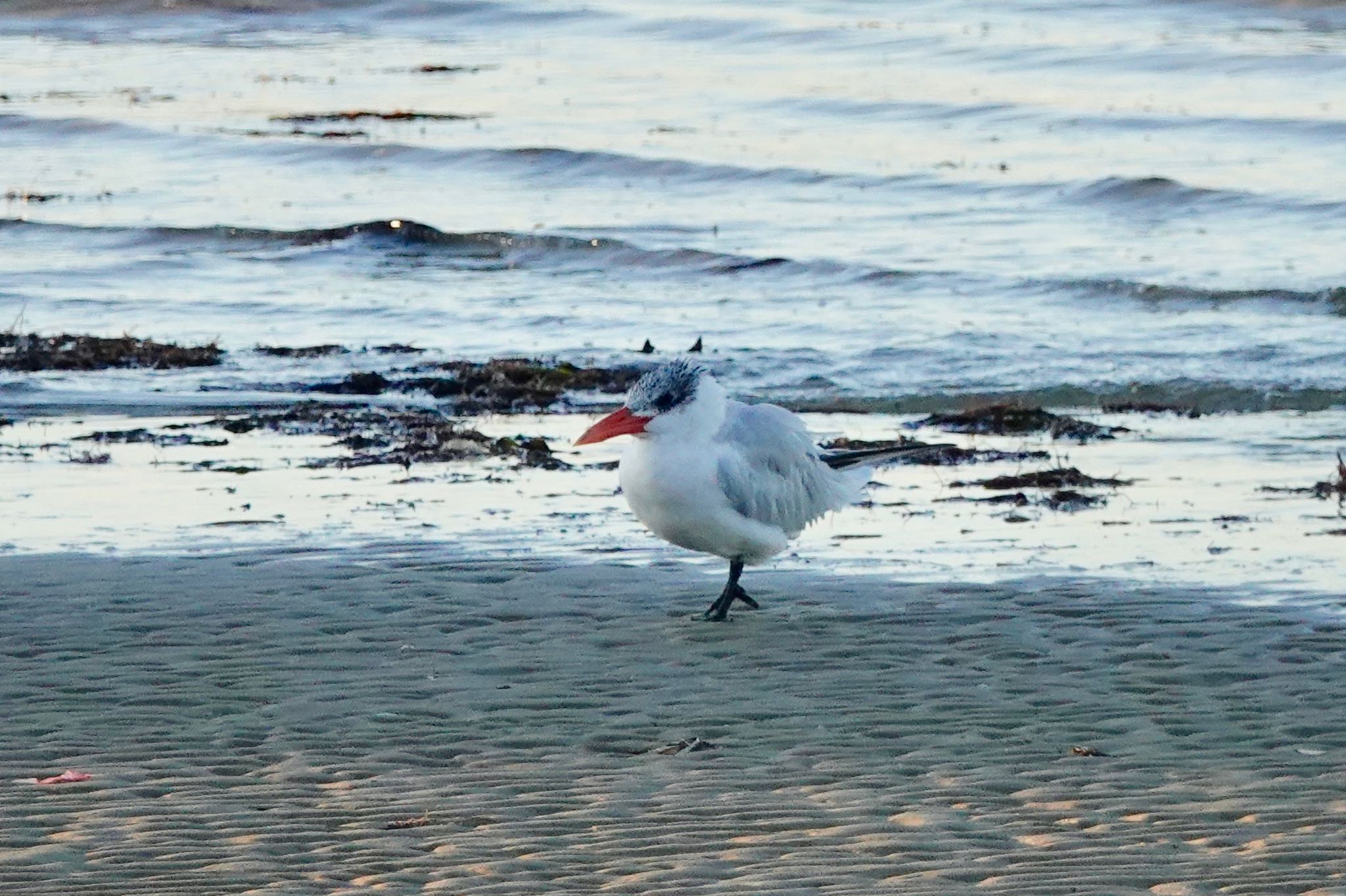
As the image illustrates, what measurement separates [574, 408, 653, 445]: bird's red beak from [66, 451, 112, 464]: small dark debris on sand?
140 inches

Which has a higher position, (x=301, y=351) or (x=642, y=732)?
(x=301, y=351)

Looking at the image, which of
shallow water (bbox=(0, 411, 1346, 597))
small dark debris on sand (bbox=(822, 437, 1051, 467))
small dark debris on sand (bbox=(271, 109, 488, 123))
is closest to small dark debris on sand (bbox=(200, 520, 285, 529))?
shallow water (bbox=(0, 411, 1346, 597))

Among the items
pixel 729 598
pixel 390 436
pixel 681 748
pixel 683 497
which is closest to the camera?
pixel 681 748

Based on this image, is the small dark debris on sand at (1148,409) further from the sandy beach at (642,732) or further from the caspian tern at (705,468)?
the caspian tern at (705,468)

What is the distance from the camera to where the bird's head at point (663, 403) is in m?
8.10

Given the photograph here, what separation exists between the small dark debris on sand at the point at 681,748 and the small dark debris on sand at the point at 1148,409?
21.9 feet

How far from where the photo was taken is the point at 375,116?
2762 centimetres

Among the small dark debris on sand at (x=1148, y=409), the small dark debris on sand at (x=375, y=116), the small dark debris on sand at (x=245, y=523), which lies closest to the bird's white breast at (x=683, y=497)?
the small dark debris on sand at (x=245, y=523)

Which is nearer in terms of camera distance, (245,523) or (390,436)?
(245,523)

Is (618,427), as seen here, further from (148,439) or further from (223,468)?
(148,439)

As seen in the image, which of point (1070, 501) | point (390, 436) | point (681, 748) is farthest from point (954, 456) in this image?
point (681, 748)

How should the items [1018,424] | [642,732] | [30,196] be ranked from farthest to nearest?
[30,196] < [1018,424] < [642,732]

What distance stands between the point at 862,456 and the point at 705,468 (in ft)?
3.22

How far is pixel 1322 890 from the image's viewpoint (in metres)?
5.16
